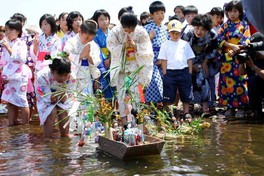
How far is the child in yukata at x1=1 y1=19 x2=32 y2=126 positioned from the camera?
8414 mm

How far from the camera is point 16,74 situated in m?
8.45

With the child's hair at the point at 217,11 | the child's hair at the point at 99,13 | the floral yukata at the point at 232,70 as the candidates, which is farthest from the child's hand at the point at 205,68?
the child's hair at the point at 99,13

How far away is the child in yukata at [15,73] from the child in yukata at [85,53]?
1101 millimetres

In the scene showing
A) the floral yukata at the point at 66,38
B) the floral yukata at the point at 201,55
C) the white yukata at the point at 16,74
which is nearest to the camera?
the white yukata at the point at 16,74

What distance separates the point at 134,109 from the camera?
5453mm

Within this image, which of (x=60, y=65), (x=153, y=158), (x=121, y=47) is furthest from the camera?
(x=121, y=47)

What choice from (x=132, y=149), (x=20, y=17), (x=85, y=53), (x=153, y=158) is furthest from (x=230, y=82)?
(x=132, y=149)

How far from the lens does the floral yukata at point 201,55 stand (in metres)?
9.12

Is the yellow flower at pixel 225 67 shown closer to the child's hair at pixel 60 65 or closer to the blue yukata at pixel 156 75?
the blue yukata at pixel 156 75

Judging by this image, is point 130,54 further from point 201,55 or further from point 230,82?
point 230,82

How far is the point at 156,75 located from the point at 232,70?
148 cm

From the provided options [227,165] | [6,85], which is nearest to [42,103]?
[6,85]

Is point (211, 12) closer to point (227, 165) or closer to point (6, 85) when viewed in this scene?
point (6, 85)

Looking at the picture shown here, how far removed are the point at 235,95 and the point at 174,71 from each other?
4.24 ft
